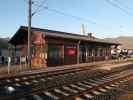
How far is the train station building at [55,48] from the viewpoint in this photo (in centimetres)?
2503

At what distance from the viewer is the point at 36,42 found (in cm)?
2680

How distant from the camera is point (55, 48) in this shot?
26047mm

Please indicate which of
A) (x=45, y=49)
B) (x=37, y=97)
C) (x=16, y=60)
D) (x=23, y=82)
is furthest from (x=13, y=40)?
(x=37, y=97)

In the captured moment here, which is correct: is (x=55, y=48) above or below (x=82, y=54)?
above

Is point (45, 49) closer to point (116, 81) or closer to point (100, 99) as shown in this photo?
point (116, 81)

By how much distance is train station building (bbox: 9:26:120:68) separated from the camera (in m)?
25.0

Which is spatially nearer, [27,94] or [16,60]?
[27,94]

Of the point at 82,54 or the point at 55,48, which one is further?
the point at 82,54

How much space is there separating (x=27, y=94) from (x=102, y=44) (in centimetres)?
2876

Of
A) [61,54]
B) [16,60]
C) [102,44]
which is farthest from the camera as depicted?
[102,44]

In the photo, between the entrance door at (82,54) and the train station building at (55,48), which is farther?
the entrance door at (82,54)

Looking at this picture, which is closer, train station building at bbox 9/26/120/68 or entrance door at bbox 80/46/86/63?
train station building at bbox 9/26/120/68

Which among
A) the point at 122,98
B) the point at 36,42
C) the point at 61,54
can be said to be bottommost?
the point at 122,98

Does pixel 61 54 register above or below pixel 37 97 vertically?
above
